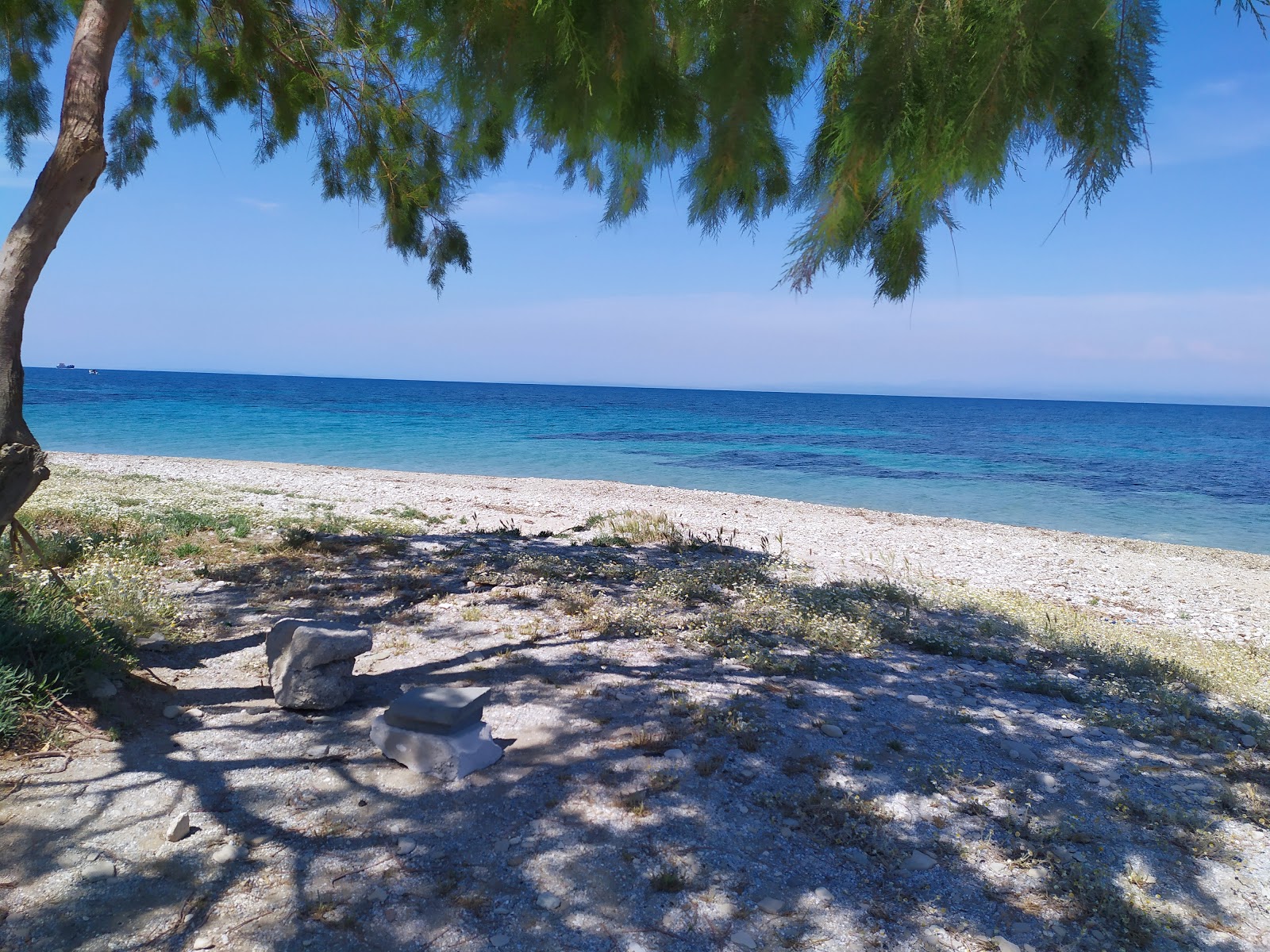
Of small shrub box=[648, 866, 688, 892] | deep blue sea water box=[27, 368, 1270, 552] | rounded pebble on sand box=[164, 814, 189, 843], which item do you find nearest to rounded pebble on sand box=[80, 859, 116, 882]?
rounded pebble on sand box=[164, 814, 189, 843]

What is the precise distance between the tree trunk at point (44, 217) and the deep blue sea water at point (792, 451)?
69.0 ft

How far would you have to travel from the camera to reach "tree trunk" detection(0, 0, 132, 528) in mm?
3713

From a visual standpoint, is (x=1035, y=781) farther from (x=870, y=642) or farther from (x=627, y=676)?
(x=627, y=676)

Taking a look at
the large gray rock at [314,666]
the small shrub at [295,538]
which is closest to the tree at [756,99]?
the large gray rock at [314,666]

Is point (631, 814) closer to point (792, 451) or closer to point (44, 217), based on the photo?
point (44, 217)

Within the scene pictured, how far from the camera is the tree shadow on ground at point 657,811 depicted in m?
2.85

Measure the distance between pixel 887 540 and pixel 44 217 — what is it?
43.8ft

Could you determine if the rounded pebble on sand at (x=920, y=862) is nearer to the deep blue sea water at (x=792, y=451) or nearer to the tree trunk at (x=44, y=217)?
the tree trunk at (x=44, y=217)

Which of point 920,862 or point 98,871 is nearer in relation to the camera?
point 98,871

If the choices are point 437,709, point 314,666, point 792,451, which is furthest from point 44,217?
point 792,451

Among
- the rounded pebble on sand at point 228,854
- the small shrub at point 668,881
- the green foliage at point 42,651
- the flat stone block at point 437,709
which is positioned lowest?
the small shrub at point 668,881

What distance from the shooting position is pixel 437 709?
4004mm

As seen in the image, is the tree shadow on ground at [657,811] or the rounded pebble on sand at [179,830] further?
the rounded pebble on sand at [179,830]

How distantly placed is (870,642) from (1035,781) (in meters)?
2.18
